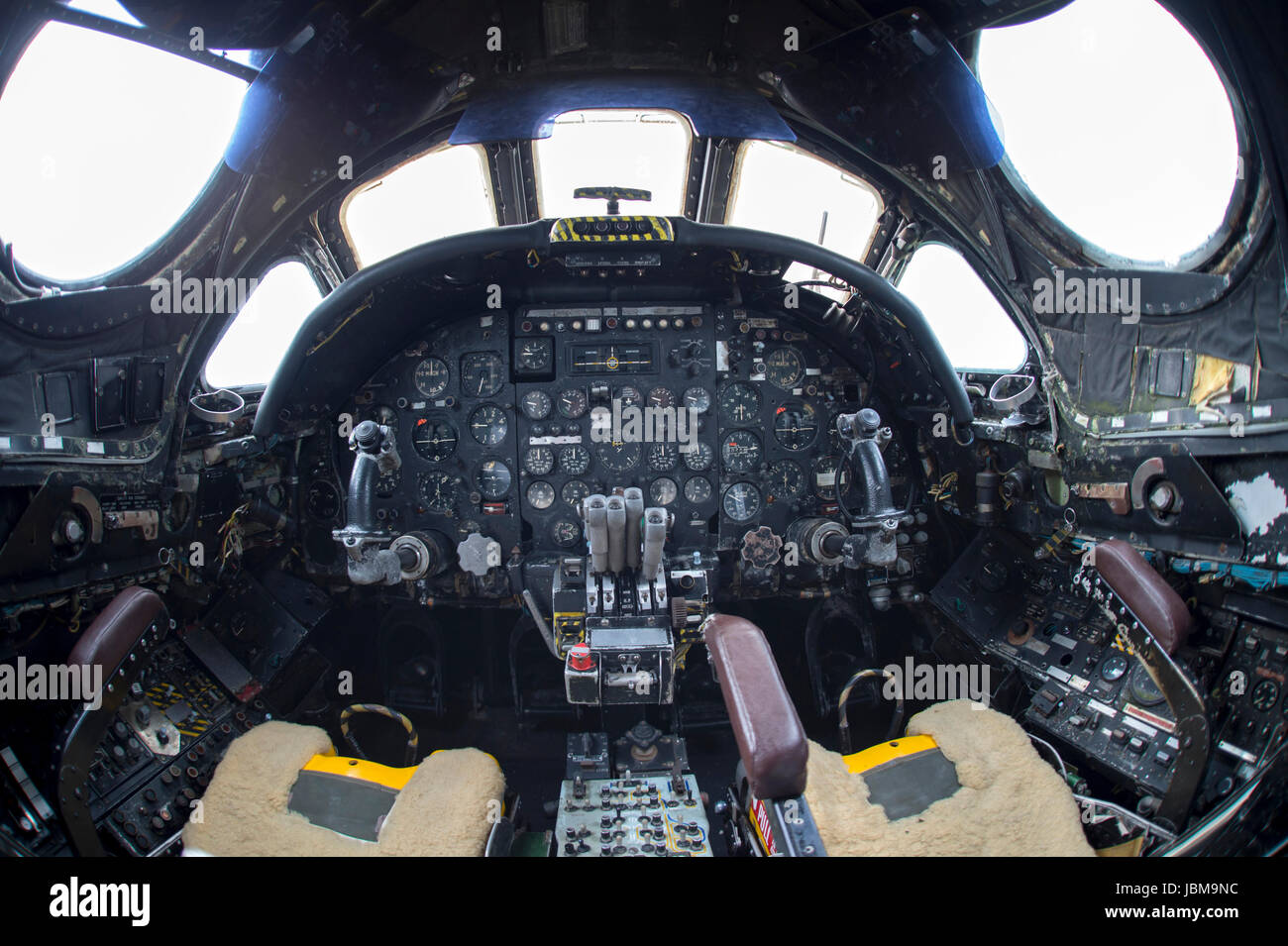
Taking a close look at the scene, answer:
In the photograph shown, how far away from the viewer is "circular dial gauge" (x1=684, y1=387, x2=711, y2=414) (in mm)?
4234

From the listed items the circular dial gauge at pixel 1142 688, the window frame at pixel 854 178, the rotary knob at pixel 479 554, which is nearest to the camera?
the circular dial gauge at pixel 1142 688

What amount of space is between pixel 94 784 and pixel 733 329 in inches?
147

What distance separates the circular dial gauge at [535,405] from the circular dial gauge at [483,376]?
0.19m

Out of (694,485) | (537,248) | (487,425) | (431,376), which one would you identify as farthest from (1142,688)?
(431,376)

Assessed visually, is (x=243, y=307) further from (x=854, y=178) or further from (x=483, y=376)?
(x=854, y=178)

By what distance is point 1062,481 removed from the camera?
3410mm

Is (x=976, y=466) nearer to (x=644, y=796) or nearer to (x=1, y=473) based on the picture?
(x=644, y=796)

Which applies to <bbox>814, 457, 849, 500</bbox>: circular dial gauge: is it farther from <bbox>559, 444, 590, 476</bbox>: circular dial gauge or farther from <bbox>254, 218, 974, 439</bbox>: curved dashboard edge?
<bbox>559, 444, 590, 476</bbox>: circular dial gauge

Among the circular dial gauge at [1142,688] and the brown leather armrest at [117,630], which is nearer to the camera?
the brown leather armrest at [117,630]

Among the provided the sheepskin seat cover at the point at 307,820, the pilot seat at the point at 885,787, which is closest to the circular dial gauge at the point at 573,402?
the pilot seat at the point at 885,787

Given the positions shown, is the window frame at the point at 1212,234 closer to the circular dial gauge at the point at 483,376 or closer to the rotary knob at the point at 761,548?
the rotary knob at the point at 761,548

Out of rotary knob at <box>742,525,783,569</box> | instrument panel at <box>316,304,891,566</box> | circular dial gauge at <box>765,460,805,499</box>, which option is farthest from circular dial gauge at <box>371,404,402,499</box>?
circular dial gauge at <box>765,460,805,499</box>

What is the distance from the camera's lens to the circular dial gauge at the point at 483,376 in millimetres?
4242

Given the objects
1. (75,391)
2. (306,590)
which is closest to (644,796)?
(306,590)
